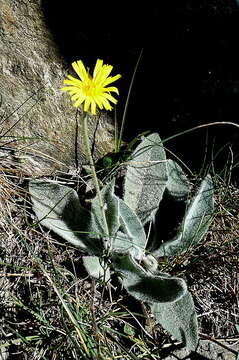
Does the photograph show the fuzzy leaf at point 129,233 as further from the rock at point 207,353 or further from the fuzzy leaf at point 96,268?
the rock at point 207,353

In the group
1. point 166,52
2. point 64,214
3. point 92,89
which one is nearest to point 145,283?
point 64,214

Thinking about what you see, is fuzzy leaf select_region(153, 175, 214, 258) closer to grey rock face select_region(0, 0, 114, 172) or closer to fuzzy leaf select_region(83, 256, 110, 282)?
fuzzy leaf select_region(83, 256, 110, 282)

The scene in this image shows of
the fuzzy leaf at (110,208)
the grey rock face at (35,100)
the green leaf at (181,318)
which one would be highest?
the grey rock face at (35,100)

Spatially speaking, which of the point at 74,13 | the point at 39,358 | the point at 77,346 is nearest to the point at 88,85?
the point at 74,13

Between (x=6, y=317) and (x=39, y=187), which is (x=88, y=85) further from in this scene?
(x=6, y=317)

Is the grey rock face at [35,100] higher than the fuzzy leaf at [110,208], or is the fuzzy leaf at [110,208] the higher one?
the grey rock face at [35,100]

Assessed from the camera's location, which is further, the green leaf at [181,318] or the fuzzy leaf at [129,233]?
the fuzzy leaf at [129,233]

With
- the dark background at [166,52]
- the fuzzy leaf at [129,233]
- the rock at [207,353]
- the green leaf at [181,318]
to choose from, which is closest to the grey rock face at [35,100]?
the dark background at [166,52]

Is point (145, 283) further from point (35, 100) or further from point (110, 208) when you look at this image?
point (35, 100)

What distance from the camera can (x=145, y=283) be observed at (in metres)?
1.78

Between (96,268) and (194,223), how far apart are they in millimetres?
434

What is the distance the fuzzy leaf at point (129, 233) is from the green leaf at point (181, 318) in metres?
0.23

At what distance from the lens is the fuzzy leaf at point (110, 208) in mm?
1812

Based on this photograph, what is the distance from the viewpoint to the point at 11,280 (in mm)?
1878
